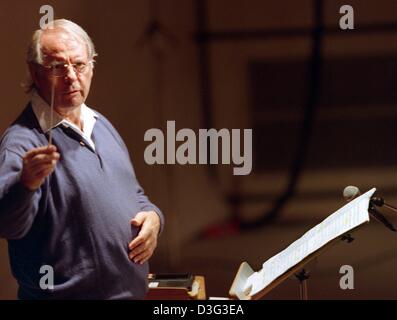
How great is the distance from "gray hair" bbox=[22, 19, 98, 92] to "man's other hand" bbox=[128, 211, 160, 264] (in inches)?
21.1

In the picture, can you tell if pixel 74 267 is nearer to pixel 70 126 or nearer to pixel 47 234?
pixel 47 234

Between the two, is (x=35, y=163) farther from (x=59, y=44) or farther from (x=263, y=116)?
(x=263, y=116)

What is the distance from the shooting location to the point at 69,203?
1.94 m

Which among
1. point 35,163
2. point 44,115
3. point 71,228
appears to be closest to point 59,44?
point 44,115

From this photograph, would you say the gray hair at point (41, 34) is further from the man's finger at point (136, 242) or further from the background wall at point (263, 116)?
the man's finger at point (136, 242)

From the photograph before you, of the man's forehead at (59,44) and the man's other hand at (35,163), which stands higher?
the man's forehead at (59,44)

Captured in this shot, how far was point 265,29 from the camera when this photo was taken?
97.5 inches

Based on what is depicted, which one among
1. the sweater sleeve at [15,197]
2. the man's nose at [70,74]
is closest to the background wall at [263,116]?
the man's nose at [70,74]

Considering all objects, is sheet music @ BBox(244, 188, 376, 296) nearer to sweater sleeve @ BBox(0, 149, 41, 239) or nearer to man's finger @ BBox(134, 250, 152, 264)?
man's finger @ BBox(134, 250, 152, 264)

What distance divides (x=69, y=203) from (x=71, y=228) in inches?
3.0

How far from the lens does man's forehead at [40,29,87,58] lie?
1982mm

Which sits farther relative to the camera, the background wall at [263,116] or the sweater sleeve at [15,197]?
the background wall at [263,116]

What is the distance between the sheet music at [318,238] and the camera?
62.0 inches
